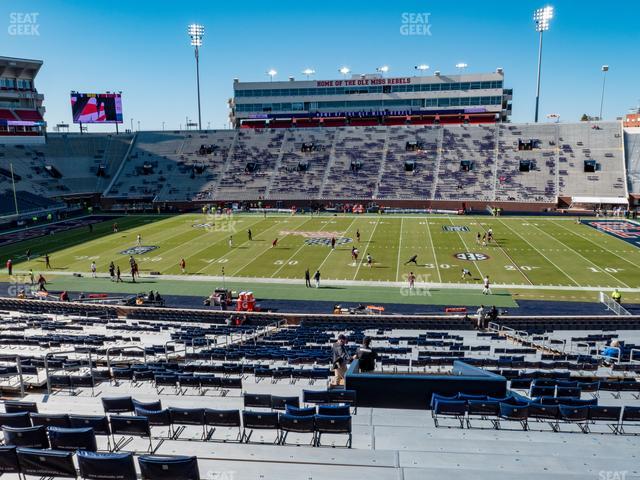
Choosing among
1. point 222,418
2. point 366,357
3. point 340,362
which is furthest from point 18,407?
point 366,357

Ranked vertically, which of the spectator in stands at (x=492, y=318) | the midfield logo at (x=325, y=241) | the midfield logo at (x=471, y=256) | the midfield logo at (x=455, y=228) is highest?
the midfield logo at (x=455, y=228)

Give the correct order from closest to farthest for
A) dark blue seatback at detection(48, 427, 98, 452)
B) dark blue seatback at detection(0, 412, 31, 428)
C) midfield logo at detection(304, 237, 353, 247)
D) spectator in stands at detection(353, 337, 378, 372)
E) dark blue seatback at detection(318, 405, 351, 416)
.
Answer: dark blue seatback at detection(48, 427, 98, 452) → dark blue seatback at detection(0, 412, 31, 428) → dark blue seatback at detection(318, 405, 351, 416) → spectator in stands at detection(353, 337, 378, 372) → midfield logo at detection(304, 237, 353, 247)

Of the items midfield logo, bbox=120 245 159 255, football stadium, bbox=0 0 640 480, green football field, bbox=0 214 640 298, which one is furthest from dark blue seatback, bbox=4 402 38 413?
midfield logo, bbox=120 245 159 255

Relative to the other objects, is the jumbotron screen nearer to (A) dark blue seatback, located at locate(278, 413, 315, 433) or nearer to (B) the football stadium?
(B) the football stadium

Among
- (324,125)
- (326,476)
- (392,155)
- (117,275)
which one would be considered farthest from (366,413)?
(324,125)

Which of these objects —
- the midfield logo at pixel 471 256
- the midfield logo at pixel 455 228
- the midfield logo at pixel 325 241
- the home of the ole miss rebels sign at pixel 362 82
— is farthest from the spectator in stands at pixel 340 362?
the home of the ole miss rebels sign at pixel 362 82

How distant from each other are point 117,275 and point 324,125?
62584 millimetres

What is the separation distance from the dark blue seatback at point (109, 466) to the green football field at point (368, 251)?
2613 centimetres

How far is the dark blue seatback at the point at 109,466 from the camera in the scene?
6258 mm

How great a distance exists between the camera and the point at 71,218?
2427 inches

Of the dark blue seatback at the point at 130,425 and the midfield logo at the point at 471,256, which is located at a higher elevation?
the dark blue seatback at the point at 130,425

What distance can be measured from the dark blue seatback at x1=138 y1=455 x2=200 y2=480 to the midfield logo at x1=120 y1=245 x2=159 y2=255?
37.2m

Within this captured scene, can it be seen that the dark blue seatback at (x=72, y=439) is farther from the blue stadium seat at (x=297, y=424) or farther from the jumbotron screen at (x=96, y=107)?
the jumbotron screen at (x=96, y=107)

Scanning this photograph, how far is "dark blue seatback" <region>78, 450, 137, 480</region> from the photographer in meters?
6.26
